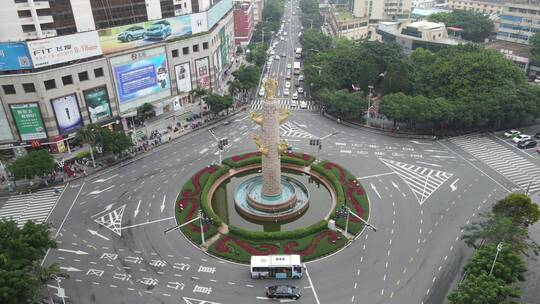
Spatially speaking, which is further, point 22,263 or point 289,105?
point 289,105

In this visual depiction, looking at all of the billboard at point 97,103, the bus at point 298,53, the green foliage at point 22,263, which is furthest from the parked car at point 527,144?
the billboard at point 97,103

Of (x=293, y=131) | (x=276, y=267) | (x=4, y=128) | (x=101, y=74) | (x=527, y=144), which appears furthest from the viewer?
(x=293, y=131)

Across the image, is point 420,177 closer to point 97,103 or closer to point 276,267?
point 276,267

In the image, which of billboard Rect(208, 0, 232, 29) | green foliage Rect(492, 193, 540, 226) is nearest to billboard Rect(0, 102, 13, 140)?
billboard Rect(208, 0, 232, 29)

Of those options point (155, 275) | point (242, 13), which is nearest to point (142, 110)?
point (155, 275)

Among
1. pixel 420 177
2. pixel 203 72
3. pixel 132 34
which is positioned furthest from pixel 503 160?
pixel 132 34

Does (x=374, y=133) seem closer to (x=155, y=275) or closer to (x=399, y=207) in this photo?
(x=399, y=207)

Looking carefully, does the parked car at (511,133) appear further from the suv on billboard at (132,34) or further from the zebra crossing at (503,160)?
the suv on billboard at (132,34)
